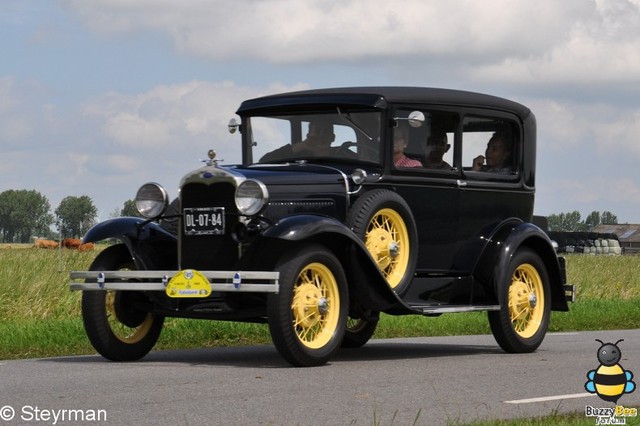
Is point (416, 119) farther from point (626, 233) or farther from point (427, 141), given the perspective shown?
point (626, 233)

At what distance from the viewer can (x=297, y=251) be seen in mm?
9680

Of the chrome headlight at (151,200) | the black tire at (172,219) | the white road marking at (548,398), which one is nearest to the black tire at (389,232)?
the black tire at (172,219)

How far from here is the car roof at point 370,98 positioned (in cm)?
1139

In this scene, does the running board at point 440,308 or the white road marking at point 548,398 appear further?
the running board at point 440,308

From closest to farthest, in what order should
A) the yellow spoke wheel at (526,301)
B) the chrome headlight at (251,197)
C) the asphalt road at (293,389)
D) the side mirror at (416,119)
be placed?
the asphalt road at (293,389)
the chrome headlight at (251,197)
the side mirror at (416,119)
the yellow spoke wheel at (526,301)

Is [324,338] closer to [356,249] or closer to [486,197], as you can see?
[356,249]

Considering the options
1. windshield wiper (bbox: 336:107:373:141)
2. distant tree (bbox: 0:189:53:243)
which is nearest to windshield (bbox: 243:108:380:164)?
windshield wiper (bbox: 336:107:373:141)

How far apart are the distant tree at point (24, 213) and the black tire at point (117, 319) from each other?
133530mm

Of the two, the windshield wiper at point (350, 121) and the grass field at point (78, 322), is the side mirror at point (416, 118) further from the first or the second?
the grass field at point (78, 322)

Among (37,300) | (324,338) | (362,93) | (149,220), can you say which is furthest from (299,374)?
(37,300)

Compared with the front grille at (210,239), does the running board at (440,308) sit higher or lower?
lower

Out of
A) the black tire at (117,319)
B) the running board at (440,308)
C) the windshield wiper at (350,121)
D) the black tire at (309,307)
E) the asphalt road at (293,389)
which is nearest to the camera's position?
the asphalt road at (293,389)

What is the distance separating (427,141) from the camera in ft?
38.5

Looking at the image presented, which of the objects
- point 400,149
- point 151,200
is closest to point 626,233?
point 400,149
